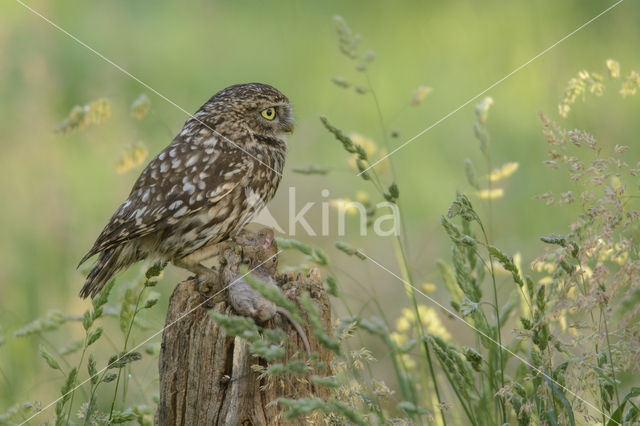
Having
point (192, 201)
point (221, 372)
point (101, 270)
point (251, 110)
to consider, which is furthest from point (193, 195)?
point (221, 372)

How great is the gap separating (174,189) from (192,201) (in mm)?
110

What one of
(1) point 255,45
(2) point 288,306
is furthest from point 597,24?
(2) point 288,306

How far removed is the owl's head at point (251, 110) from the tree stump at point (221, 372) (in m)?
1.54

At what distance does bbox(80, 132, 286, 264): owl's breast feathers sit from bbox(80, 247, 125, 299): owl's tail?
0.40 ft

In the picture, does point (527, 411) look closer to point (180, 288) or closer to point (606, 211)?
point (606, 211)

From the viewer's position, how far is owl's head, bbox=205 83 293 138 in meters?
4.30

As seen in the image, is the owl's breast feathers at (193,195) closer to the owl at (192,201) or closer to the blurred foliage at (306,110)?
the owl at (192,201)

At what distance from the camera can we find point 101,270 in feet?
12.4

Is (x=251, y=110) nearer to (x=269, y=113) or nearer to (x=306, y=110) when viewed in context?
(x=269, y=113)

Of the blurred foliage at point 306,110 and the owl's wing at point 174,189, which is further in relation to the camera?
the blurred foliage at point 306,110

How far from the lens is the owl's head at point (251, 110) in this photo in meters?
4.30

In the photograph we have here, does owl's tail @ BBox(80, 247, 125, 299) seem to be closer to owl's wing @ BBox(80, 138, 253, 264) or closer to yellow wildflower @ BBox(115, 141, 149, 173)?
owl's wing @ BBox(80, 138, 253, 264)

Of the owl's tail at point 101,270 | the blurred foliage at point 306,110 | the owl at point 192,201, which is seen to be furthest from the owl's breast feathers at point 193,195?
the blurred foliage at point 306,110

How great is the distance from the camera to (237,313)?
2920 millimetres
